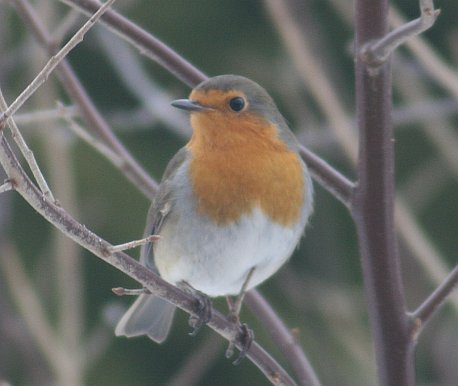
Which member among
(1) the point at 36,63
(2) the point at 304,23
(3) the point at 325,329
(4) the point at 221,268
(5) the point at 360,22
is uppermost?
(1) the point at 36,63

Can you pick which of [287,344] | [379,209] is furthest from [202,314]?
[379,209]

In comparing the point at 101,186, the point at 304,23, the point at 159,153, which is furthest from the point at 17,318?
the point at 304,23

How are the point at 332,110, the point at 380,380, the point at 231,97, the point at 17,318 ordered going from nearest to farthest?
the point at 380,380, the point at 231,97, the point at 332,110, the point at 17,318

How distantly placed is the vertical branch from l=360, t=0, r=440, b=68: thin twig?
11 mm

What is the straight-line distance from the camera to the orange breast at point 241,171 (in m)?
2.69

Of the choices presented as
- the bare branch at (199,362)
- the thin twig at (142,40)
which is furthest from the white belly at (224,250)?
the bare branch at (199,362)

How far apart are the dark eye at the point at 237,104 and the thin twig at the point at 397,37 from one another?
1.28 meters

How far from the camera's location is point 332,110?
337 centimetres

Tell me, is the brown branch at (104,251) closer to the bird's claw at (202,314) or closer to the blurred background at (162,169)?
the bird's claw at (202,314)

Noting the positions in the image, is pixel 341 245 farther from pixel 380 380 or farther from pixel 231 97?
pixel 380 380

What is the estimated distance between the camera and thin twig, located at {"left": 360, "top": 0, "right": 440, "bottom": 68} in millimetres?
1537

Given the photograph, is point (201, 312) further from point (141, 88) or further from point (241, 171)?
point (141, 88)

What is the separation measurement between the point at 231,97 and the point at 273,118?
20 cm

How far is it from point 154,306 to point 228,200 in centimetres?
69
